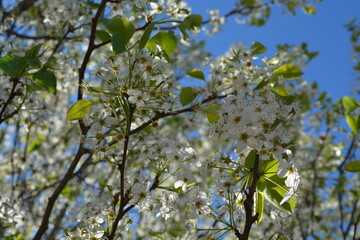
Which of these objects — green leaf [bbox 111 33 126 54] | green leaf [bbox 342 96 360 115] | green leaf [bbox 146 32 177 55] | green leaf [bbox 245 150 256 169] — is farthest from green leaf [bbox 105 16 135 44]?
green leaf [bbox 342 96 360 115]

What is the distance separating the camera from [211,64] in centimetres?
317

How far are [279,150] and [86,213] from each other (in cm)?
111

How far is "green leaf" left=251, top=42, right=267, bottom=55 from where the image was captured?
9.17ft

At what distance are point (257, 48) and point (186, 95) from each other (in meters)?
0.82

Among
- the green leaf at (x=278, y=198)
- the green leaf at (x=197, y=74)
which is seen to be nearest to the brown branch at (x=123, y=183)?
the green leaf at (x=278, y=198)

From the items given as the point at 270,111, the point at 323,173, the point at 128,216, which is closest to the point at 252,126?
the point at 270,111

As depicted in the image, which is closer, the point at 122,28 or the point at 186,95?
the point at 122,28

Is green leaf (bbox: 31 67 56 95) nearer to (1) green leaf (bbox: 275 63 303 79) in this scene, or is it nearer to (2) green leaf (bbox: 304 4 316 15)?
(1) green leaf (bbox: 275 63 303 79)

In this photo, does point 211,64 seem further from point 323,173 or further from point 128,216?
point 323,173

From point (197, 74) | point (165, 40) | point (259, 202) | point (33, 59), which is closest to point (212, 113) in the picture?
point (259, 202)

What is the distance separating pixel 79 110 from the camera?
1856 mm

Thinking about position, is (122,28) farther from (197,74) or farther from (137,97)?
(197,74)

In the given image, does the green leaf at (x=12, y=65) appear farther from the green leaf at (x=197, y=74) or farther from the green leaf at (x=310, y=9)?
the green leaf at (x=310, y=9)

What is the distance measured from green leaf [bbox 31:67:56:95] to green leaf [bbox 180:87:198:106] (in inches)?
25.9
